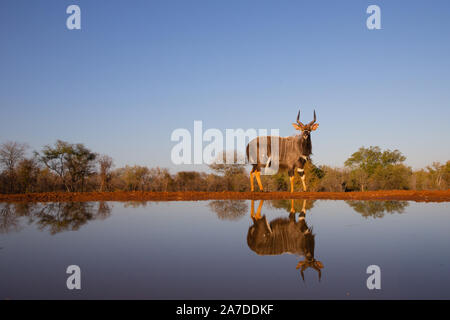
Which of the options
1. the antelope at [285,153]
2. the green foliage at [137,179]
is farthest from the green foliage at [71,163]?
the antelope at [285,153]

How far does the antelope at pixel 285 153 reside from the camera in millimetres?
13922

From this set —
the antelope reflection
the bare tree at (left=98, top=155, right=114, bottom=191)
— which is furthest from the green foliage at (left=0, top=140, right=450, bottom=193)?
the antelope reflection

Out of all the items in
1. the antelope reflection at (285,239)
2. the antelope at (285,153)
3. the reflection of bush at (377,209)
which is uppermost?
the antelope at (285,153)

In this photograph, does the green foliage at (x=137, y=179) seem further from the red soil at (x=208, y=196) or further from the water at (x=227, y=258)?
the water at (x=227, y=258)

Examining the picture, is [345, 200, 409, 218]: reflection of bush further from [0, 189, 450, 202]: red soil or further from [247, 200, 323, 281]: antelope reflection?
[0, 189, 450, 202]: red soil

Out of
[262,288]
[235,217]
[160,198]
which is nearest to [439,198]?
[235,217]

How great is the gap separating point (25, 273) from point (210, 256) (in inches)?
87.7

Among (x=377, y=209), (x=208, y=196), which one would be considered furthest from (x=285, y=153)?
(x=377, y=209)

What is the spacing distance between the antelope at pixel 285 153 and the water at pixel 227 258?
23.4 ft

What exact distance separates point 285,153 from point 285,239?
9690 mm

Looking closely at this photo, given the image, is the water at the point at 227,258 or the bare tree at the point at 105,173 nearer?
the water at the point at 227,258

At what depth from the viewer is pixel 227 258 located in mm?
4000

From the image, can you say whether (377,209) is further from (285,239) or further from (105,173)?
(105,173)
